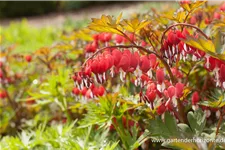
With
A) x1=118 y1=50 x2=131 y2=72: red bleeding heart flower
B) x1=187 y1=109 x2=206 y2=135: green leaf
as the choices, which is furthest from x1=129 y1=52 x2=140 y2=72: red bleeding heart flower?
x1=187 y1=109 x2=206 y2=135: green leaf

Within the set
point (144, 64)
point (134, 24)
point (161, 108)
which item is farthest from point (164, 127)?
point (134, 24)

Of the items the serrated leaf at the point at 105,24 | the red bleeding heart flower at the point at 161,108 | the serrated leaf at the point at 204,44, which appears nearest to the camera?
the serrated leaf at the point at 204,44

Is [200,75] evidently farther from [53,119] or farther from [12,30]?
[12,30]

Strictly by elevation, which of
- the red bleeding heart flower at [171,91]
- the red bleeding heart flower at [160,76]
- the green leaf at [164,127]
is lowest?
the green leaf at [164,127]

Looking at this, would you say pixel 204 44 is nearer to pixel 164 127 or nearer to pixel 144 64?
pixel 144 64

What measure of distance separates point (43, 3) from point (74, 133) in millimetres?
10710

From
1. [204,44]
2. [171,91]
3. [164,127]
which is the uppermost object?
[204,44]

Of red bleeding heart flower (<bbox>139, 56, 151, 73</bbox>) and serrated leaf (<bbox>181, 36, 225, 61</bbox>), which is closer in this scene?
serrated leaf (<bbox>181, 36, 225, 61</bbox>)

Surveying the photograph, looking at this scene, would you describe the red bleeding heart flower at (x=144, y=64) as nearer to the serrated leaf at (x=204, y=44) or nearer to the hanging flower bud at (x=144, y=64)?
the hanging flower bud at (x=144, y=64)

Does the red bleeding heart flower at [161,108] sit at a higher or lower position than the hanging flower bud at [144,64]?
lower

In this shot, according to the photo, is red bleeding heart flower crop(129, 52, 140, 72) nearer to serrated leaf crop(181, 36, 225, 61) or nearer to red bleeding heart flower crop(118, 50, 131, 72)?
red bleeding heart flower crop(118, 50, 131, 72)

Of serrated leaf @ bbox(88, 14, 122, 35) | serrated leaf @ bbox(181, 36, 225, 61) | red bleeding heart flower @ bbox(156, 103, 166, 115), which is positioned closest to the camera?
serrated leaf @ bbox(181, 36, 225, 61)

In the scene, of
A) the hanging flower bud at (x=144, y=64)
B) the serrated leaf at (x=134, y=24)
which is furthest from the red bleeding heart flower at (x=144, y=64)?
the serrated leaf at (x=134, y=24)

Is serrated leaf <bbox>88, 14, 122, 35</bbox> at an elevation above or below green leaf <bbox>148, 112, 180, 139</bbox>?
above
